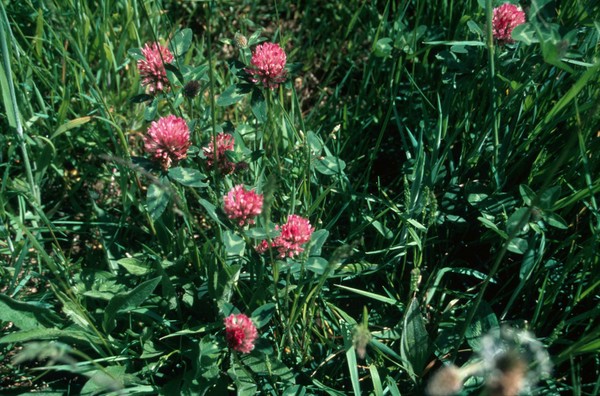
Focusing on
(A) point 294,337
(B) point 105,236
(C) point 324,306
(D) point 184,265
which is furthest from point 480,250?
(B) point 105,236

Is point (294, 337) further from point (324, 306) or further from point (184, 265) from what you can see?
point (184, 265)

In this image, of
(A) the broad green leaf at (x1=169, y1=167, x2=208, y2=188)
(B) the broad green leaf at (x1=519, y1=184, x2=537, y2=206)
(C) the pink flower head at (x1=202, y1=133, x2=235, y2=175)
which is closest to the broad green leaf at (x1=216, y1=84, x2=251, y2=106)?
(C) the pink flower head at (x1=202, y1=133, x2=235, y2=175)

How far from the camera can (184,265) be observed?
6.61ft

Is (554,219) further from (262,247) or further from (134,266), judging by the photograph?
(134,266)

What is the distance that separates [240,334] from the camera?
5.23 ft

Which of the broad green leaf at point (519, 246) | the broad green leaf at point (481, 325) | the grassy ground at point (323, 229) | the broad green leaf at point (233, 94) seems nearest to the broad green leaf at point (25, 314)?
the grassy ground at point (323, 229)

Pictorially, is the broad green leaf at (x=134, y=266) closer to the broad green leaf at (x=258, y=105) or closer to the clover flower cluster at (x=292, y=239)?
the clover flower cluster at (x=292, y=239)

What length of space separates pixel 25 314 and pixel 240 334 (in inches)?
28.6

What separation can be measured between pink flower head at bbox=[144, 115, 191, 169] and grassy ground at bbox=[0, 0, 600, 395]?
0.16ft

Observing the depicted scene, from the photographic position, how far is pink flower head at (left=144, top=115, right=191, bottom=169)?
1718 mm

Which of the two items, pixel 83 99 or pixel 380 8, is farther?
pixel 380 8

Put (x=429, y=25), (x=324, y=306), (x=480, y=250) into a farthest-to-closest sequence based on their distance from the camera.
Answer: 1. (x=429, y=25)
2. (x=480, y=250)
3. (x=324, y=306)

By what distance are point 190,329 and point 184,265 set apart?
0.85 ft

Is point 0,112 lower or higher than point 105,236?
higher
